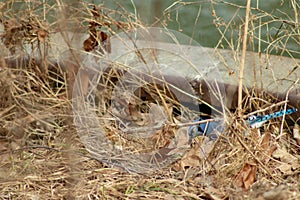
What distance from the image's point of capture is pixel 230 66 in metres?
2.84

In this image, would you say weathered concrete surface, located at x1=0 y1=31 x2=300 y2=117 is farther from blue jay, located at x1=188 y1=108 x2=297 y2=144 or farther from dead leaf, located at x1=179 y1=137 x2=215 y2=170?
dead leaf, located at x1=179 y1=137 x2=215 y2=170

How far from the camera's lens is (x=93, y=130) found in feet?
8.33

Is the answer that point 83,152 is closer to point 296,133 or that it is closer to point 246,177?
point 246,177

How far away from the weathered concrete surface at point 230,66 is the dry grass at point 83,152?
0.05m

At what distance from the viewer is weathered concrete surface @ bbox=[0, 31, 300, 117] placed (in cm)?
261

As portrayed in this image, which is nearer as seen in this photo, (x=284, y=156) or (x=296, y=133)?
(x=284, y=156)

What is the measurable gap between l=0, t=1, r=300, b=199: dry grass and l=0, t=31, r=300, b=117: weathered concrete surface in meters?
0.05

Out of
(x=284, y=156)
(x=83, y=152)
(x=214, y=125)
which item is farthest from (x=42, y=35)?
(x=284, y=156)

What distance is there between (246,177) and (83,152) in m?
0.66

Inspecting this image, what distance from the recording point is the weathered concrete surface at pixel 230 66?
103 inches

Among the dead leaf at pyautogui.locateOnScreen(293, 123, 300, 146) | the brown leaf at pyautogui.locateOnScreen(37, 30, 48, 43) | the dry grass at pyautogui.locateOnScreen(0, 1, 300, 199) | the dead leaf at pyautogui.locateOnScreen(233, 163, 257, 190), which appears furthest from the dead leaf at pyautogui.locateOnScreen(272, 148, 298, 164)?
the brown leaf at pyautogui.locateOnScreen(37, 30, 48, 43)

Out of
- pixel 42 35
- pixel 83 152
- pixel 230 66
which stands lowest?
pixel 83 152

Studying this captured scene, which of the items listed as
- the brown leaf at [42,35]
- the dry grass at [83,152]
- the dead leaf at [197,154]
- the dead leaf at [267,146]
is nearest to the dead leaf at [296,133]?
the dry grass at [83,152]

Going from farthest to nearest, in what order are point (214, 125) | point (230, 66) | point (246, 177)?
point (230, 66)
point (214, 125)
point (246, 177)
